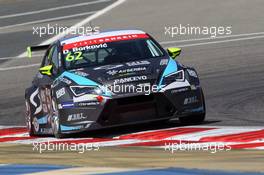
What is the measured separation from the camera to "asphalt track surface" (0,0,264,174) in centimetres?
1395

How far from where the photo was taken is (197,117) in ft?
39.8

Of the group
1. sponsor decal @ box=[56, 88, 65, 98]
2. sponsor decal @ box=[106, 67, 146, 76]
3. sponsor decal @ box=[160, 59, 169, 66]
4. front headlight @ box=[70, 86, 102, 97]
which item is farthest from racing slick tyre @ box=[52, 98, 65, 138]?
sponsor decal @ box=[160, 59, 169, 66]

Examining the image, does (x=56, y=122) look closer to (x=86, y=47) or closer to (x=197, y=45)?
(x=86, y=47)

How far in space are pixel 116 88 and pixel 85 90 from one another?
0.41 meters

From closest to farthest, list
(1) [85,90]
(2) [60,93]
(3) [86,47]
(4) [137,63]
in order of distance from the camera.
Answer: (1) [85,90]
(2) [60,93]
(4) [137,63]
(3) [86,47]

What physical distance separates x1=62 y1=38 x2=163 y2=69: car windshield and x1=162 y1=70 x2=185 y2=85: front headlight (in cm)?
77

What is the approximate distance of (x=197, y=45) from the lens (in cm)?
2241

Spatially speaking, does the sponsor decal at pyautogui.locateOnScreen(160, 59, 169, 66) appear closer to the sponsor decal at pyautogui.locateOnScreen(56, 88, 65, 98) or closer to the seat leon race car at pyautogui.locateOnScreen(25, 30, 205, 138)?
the seat leon race car at pyautogui.locateOnScreen(25, 30, 205, 138)

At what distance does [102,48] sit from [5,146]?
1.88 m

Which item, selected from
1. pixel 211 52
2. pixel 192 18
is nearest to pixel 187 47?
pixel 211 52

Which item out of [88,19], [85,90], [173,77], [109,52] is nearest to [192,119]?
[173,77]

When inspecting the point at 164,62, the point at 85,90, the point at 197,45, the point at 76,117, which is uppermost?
the point at 164,62

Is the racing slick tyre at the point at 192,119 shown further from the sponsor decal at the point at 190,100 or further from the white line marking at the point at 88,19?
the white line marking at the point at 88,19

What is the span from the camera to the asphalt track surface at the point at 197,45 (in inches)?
549
